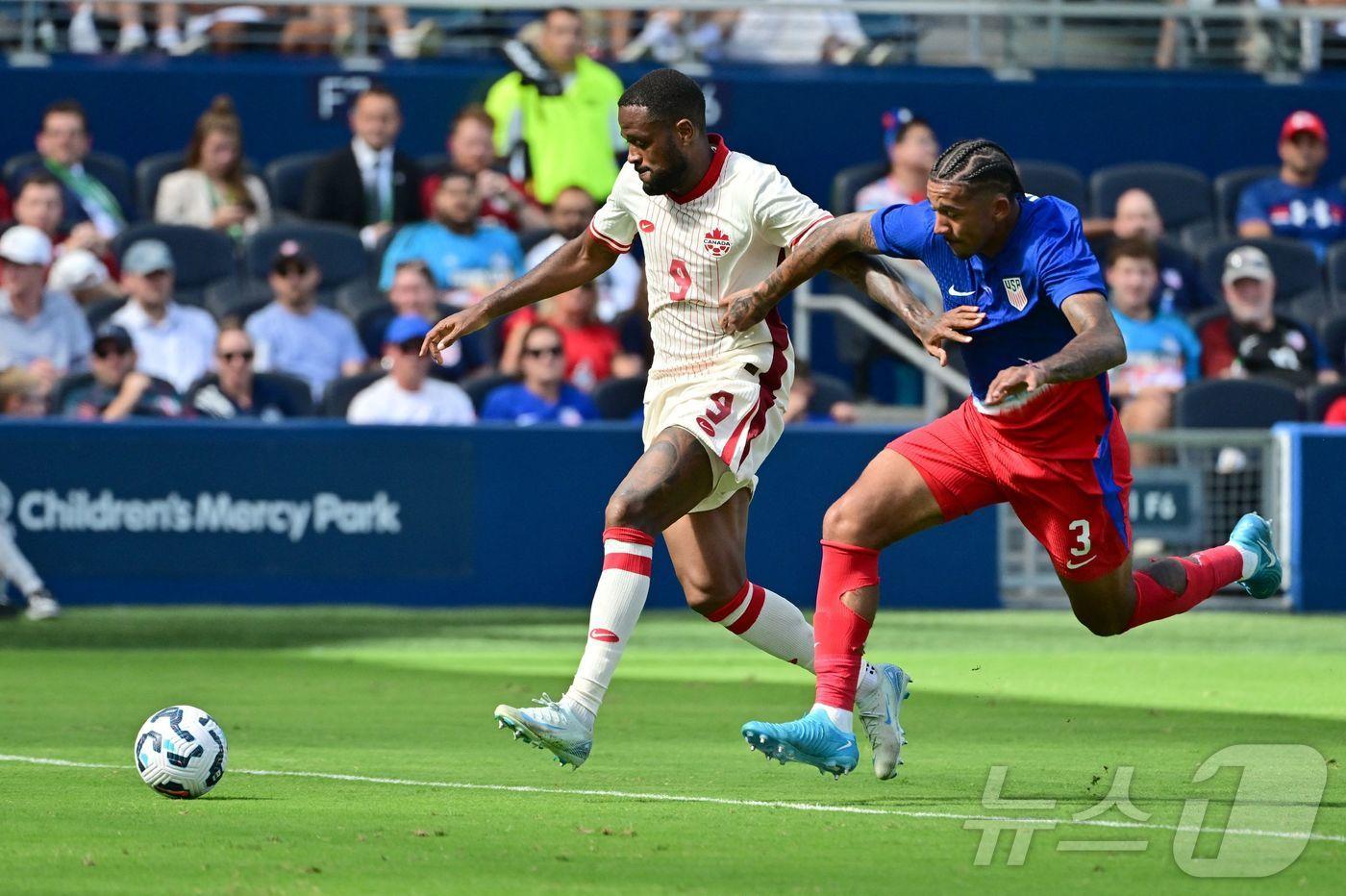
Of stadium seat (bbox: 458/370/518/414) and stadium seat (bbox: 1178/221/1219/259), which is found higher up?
stadium seat (bbox: 1178/221/1219/259)

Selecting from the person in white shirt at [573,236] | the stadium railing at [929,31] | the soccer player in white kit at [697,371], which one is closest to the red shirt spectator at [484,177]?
the person in white shirt at [573,236]

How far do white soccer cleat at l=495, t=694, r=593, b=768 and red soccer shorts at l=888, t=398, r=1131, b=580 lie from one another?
1.43 m

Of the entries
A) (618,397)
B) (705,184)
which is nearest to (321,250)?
(618,397)

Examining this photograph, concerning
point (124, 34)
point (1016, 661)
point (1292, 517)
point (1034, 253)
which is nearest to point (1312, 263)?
point (1292, 517)

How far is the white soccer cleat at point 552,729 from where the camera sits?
6844 mm

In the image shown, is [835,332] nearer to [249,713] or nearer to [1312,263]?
[1312,263]

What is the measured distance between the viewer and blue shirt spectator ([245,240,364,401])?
50.5 ft

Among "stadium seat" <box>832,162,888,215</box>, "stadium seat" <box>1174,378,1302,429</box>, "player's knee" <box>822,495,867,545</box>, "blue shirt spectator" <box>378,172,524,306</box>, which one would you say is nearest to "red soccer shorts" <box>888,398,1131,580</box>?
"player's knee" <box>822,495,867,545</box>

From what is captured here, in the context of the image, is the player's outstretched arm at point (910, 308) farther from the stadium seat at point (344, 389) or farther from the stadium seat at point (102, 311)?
the stadium seat at point (102, 311)

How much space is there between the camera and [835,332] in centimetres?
1789

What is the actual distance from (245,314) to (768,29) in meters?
6.47

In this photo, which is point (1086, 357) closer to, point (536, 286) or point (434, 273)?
point (536, 286)

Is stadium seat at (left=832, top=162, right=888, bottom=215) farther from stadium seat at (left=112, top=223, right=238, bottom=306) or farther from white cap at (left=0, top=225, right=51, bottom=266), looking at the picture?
white cap at (left=0, top=225, right=51, bottom=266)

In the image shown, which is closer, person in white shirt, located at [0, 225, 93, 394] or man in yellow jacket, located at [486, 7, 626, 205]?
person in white shirt, located at [0, 225, 93, 394]
